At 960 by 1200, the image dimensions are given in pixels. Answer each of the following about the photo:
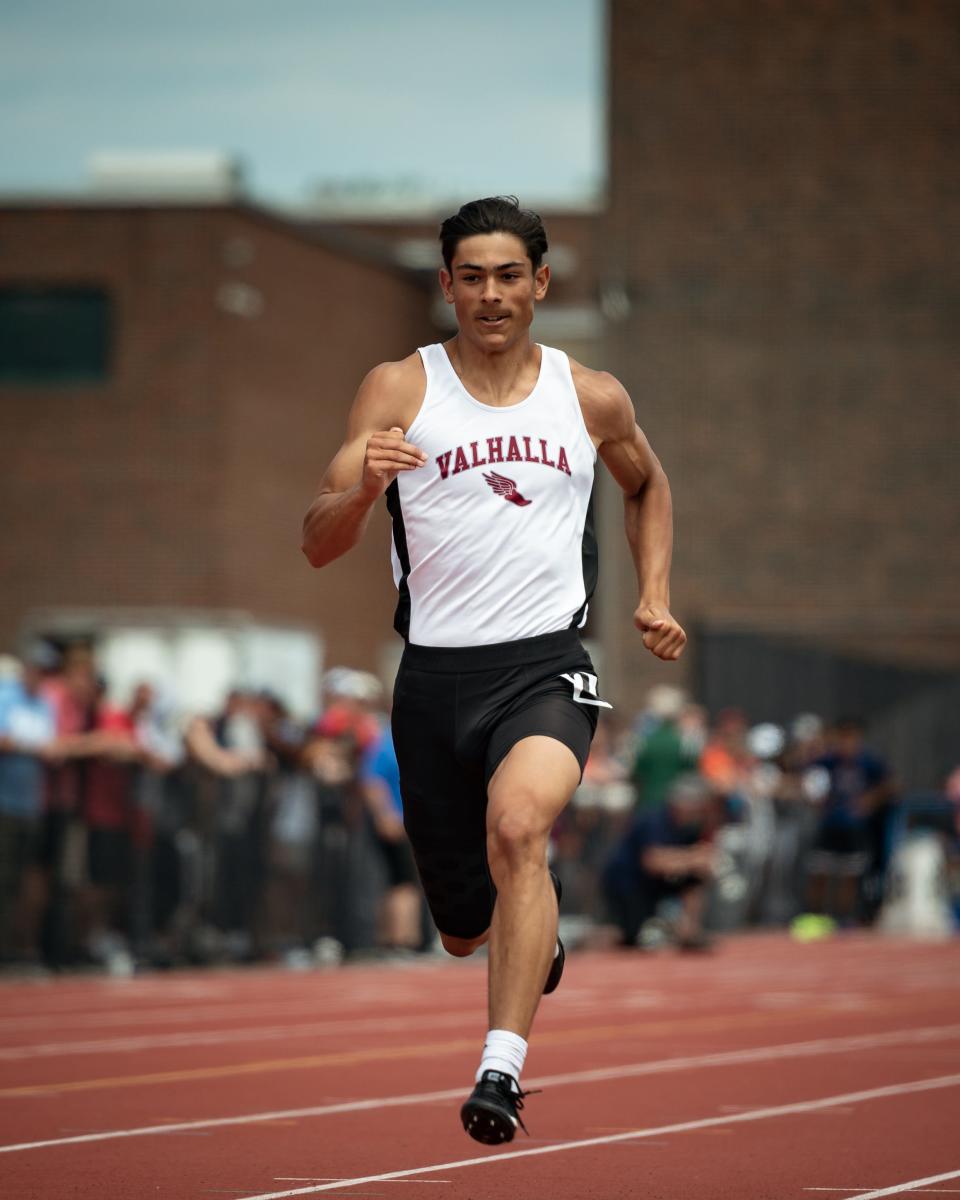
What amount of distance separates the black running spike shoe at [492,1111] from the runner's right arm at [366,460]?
4.50 feet

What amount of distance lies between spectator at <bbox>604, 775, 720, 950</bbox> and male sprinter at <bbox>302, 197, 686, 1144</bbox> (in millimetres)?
13467

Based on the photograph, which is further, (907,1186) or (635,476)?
(635,476)

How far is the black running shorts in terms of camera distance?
654cm

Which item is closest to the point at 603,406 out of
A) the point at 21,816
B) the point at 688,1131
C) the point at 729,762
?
the point at 688,1131

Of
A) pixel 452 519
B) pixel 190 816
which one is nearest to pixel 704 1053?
pixel 452 519

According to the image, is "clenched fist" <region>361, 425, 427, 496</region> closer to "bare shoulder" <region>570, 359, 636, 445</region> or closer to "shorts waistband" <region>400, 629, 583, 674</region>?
"shorts waistband" <region>400, 629, 583, 674</region>

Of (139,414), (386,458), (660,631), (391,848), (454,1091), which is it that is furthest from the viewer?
(139,414)

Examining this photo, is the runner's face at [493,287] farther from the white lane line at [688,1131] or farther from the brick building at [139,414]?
the brick building at [139,414]

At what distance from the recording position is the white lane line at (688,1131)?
19.9ft

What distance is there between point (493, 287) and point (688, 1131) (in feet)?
8.59

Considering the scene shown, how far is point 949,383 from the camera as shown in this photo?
41.4 metres

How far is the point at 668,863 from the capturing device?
65.7 feet

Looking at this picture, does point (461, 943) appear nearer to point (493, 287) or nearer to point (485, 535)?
Answer: point (485, 535)

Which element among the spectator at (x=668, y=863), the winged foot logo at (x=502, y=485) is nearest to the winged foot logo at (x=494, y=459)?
the winged foot logo at (x=502, y=485)
